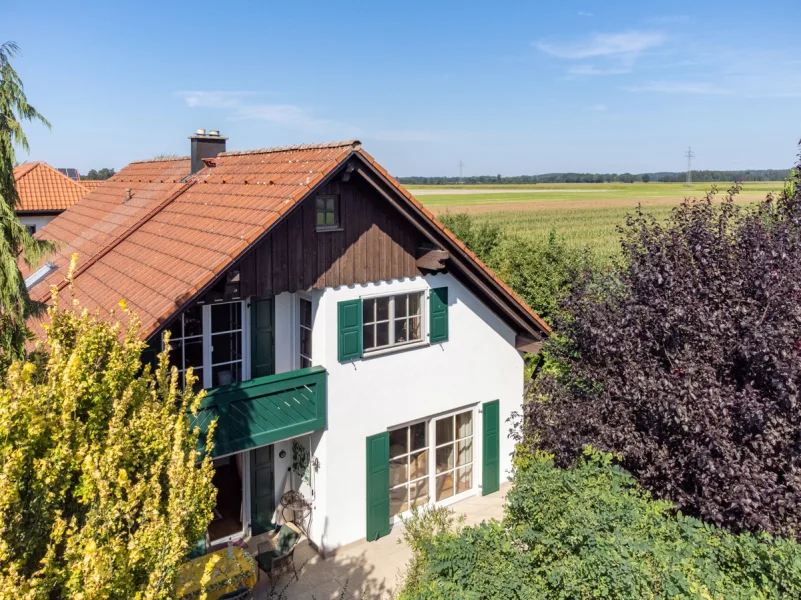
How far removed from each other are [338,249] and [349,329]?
53.3 inches

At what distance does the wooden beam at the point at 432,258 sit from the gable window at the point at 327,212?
5.79 ft

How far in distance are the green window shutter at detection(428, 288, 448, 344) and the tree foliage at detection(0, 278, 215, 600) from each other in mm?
6563

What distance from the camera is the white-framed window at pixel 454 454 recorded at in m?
12.2

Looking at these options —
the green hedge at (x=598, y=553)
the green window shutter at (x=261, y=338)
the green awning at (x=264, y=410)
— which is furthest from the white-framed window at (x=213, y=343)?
the green hedge at (x=598, y=553)

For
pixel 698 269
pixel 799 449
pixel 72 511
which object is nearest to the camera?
pixel 72 511

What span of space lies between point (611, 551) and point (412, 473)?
21.4 ft

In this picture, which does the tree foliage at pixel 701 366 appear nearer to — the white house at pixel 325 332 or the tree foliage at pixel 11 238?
the white house at pixel 325 332

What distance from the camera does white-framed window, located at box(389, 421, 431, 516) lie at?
11594 millimetres

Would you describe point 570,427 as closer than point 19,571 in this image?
No

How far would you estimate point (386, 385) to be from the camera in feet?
36.4

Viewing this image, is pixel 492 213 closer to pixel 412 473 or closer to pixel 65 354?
pixel 412 473

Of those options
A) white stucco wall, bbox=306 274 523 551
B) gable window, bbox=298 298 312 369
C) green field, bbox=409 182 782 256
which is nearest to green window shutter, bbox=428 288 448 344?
white stucco wall, bbox=306 274 523 551

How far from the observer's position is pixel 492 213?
73250 millimetres

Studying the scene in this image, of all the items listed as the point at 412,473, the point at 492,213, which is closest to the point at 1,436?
the point at 412,473
